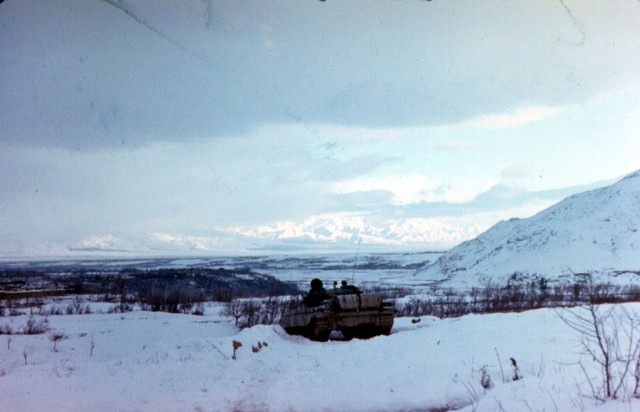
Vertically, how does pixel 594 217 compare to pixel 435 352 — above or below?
above

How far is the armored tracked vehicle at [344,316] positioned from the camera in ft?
56.9

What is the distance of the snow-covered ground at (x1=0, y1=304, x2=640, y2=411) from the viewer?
7824 millimetres

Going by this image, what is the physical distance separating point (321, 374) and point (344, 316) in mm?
7016

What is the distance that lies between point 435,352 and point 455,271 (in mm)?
61918

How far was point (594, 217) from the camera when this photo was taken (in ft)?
213

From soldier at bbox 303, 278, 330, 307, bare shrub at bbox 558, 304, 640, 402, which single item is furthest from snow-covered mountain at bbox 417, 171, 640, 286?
bare shrub at bbox 558, 304, 640, 402

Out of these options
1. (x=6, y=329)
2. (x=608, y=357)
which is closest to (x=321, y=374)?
(x=608, y=357)

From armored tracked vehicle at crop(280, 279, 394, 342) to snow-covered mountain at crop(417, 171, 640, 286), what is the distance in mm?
36152

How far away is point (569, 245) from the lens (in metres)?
60.8

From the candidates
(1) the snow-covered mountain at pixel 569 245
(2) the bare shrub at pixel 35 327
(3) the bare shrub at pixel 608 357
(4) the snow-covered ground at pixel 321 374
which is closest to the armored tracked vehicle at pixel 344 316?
(4) the snow-covered ground at pixel 321 374

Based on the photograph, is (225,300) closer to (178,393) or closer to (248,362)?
(248,362)

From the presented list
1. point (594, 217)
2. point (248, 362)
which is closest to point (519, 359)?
point (248, 362)

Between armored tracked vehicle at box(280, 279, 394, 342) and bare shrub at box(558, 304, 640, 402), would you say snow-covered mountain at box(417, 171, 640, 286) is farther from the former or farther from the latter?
bare shrub at box(558, 304, 640, 402)

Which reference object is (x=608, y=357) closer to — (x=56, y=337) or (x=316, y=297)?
(x=316, y=297)
